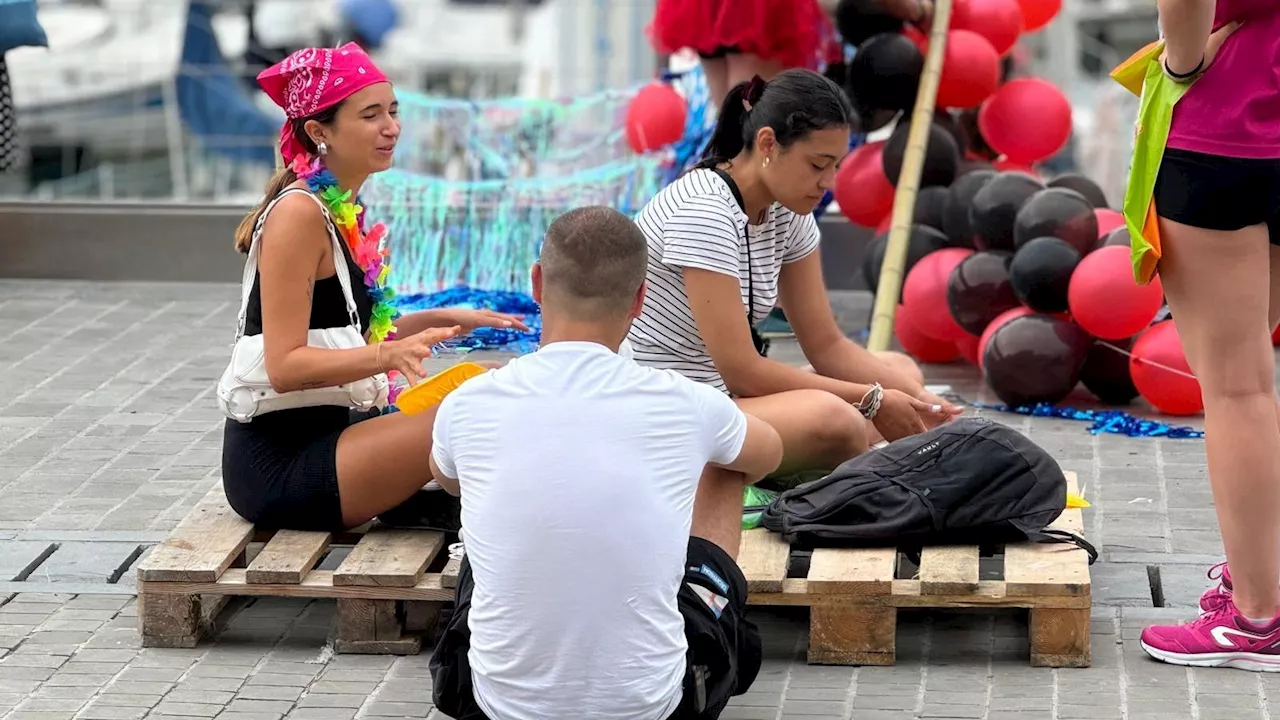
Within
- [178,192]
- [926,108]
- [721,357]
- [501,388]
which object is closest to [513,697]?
[501,388]

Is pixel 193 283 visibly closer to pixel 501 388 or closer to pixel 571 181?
pixel 571 181

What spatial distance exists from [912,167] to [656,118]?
1264 millimetres

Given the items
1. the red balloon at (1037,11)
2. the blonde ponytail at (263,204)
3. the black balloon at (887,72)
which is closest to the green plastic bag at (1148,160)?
the blonde ponytail at (263,204)

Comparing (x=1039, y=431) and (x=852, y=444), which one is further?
(x=1039, y=431)

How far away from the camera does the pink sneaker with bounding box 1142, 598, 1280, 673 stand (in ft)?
12.4

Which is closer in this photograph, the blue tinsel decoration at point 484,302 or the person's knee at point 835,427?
the person's knee at point 835,427

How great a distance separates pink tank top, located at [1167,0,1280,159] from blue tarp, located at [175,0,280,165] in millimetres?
12044

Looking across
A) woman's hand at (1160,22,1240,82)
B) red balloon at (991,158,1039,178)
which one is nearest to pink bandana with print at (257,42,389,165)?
woman's hand at (1160,22,1240,82)

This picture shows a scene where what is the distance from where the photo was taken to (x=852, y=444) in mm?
4363

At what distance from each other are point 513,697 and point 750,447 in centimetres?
64

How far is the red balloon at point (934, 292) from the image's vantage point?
6469 millimetres

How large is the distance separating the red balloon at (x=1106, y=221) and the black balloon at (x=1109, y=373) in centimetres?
38

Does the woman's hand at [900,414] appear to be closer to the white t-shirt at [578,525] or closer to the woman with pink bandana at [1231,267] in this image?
the woman with pink bandana at [1231,267]

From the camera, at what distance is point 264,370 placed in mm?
3996
